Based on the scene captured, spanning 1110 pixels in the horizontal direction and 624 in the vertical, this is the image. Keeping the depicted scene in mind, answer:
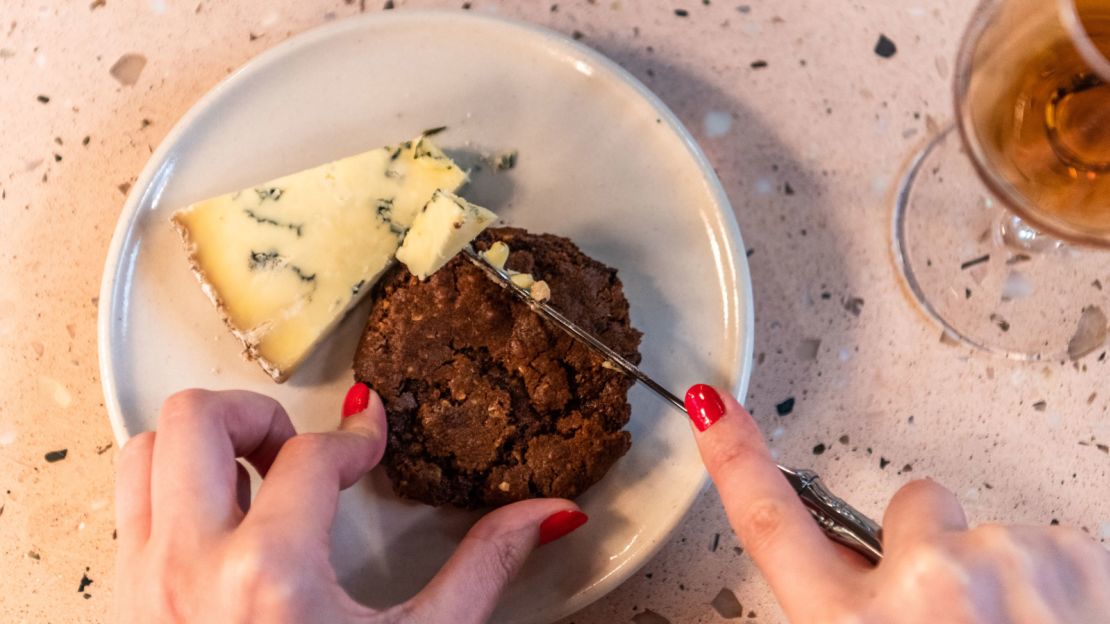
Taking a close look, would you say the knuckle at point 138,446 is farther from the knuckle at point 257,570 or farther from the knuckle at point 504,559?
the knuckle at point 504,559

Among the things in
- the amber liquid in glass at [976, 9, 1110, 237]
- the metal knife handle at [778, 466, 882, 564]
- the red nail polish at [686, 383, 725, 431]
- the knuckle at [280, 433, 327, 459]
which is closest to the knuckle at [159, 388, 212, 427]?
the knuckle at [280, 433, 327, 459]

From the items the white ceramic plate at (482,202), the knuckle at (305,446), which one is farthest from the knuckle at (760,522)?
the knuckle at (305,446)

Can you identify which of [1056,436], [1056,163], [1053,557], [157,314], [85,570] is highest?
[1056,163]

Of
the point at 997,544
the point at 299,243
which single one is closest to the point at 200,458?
the point at 299,243

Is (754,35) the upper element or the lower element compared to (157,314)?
upper

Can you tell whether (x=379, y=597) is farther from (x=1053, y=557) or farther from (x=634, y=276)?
(x=1053, y=557)

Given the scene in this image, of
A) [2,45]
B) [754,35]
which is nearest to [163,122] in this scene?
[2,45]

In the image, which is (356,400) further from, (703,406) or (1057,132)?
(1057,132)

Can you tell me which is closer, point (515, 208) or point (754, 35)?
point (515, 208)
